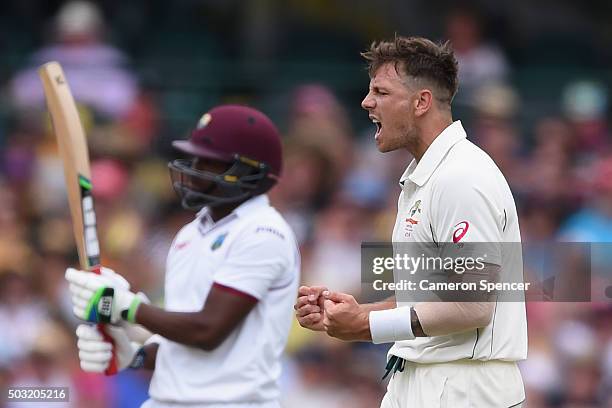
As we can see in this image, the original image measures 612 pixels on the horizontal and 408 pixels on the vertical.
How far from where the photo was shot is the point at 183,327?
4.84 meters

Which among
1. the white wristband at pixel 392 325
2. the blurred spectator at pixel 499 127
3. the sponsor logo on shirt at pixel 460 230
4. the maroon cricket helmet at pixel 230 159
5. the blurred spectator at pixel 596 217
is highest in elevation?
the blurred spectator at pixel 499 127

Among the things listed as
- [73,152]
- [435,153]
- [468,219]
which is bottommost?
[468,219]

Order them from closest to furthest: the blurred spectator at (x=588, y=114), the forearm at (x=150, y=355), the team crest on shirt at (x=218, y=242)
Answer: the team crest on shirt at (x=218, y=242) < the forearm at (x=150, y=355) < the blurred spectator at (x=588, y=114)

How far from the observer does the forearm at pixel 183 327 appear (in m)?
4.84

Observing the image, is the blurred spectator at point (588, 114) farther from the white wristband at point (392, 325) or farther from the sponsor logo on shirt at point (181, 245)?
the white wristband at point (392, 325)

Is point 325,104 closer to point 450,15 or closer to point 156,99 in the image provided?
point 156,99

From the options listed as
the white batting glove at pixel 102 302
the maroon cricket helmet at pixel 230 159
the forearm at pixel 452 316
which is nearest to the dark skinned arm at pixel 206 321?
the white batting glove at pixel 102 302

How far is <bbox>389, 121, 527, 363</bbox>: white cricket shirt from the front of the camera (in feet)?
13.4

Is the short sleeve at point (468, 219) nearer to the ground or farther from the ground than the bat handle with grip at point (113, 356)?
farther from the ground

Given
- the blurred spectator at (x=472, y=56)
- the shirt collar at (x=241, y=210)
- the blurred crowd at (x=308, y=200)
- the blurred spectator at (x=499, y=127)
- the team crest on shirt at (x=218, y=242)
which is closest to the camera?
the team crest on shirt at (x=218, y=242)

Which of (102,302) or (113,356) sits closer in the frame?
(102,302)

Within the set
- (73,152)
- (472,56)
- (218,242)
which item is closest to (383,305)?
(218,242)

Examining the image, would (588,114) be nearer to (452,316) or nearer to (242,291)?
(242,291)

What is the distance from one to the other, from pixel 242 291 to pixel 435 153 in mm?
1042
